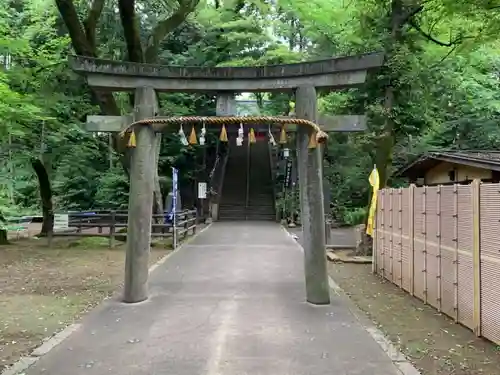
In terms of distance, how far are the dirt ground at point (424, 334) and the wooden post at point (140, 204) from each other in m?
3.79

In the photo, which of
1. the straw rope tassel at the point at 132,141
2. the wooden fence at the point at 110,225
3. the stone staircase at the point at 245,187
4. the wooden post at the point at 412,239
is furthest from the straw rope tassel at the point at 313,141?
the stone staircase at the point at 245,187

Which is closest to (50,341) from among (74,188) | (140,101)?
(140,101)

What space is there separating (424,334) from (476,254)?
1.25m

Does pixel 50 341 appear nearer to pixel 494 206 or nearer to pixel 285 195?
pixel 494 206

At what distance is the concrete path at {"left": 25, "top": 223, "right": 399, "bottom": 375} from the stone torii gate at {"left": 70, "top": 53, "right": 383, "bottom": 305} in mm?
750

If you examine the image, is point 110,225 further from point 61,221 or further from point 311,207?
point 311,207

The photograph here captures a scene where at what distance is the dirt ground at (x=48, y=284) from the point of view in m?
7.23

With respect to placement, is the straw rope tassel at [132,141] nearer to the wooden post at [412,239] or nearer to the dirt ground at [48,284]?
the dirt ground at [48,284]

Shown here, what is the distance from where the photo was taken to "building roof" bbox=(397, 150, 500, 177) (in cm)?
1110

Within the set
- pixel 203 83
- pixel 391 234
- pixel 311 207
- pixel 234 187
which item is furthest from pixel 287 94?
pixel 234 187

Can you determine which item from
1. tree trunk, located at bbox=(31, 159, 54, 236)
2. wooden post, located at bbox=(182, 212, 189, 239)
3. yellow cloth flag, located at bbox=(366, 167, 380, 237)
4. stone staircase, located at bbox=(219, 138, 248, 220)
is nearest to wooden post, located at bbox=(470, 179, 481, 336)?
yellow cloth flag, located at bbox=(366, 167, 380, 237)

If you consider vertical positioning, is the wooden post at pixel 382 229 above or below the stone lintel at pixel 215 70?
below

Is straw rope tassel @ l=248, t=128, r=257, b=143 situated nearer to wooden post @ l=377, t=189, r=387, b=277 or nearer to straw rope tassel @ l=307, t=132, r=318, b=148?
straw rope tassel @ l=307, t=132, r=318, b=148

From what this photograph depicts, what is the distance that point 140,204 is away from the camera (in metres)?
9.44
